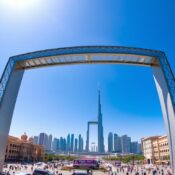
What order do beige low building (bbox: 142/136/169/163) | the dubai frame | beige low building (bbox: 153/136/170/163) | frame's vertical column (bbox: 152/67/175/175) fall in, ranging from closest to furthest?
frame's vertical column (bbox: 152/67/175/175) < the dubai frame < beige low building (bbox: 153/136/170/163) < beige low building (bbox: 142/136/169/163)

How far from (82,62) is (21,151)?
76785 millimetres

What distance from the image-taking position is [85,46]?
18719mm

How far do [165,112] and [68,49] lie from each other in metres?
9.63

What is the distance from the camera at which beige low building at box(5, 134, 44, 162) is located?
7700 cm

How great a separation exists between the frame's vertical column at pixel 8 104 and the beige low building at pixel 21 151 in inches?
2417

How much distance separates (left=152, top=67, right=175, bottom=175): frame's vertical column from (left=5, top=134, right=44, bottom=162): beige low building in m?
67.9

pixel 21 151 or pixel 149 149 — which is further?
pixel 149 149

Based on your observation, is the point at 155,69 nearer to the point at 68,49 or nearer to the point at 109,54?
the point at 109,54

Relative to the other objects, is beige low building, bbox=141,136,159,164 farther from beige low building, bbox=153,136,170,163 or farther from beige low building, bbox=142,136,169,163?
beige low building, bbox=153,136,170,163

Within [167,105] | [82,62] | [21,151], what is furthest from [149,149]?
[82,62]

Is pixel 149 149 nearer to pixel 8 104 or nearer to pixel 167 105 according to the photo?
pixel 167 105

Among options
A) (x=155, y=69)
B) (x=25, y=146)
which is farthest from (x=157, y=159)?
(x=155, y=69)

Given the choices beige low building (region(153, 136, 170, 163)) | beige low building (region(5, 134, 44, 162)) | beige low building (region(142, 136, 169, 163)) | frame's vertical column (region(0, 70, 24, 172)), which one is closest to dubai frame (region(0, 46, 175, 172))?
frame's vertical column (region(0, 70, 24, 172))

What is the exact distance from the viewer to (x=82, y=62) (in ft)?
64.5
